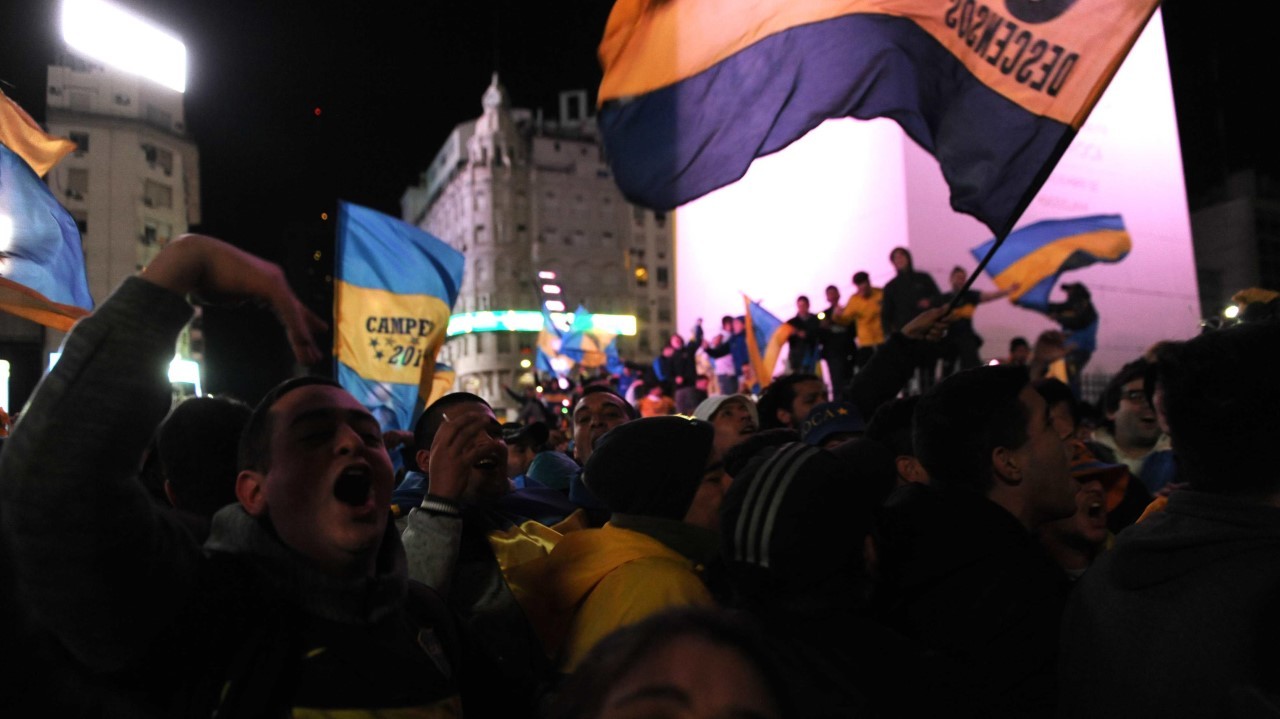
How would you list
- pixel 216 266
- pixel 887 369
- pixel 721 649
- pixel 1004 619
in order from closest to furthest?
pixel 721 649
pixel 216 266
pixel 1004 619
pixel 887 369

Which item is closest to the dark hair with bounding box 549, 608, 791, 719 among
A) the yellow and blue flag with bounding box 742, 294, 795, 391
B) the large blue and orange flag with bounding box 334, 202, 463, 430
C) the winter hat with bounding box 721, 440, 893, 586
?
the winter hat with bounding box 721, 440, 893, 586

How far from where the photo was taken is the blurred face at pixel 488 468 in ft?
10.0

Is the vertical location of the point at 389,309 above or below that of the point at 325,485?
above

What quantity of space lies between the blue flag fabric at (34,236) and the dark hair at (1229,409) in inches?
216

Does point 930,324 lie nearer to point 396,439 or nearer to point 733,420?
point 733,420

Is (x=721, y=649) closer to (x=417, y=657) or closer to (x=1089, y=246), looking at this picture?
(x=417, y=657)

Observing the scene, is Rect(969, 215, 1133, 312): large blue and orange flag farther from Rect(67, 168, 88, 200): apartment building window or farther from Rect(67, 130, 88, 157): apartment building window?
Rect(67, 130, 88, 157): apartment building window

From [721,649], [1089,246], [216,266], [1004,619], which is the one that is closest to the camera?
[721,649]

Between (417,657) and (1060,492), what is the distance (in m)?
1.86

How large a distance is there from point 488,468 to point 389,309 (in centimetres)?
517

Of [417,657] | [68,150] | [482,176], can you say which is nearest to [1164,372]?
[417,657]

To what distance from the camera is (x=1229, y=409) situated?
2.04 m

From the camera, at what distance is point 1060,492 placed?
2.67 metres

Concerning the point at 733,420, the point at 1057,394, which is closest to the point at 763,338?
the point at 1057,394
